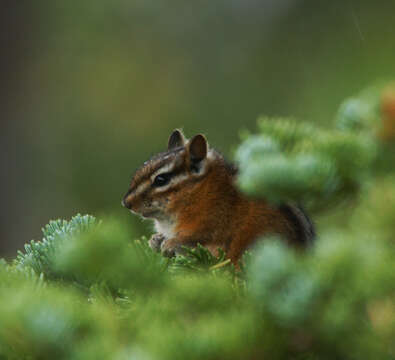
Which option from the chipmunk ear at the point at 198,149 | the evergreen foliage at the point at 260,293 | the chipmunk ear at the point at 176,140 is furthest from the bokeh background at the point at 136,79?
the evergreen foliage at the point at 260,293

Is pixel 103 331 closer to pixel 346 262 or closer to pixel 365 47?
pixel 346 262

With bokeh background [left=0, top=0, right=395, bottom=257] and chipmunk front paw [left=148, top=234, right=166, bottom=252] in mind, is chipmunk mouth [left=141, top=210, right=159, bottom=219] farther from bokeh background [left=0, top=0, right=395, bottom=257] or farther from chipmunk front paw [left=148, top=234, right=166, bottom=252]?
bokeh background [left=0, top=0, right=395, bottom=257]

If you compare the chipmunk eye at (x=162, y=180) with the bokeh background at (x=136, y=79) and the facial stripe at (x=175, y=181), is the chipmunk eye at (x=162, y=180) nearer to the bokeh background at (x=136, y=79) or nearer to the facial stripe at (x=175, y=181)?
the facial stripe at (x=175, y=181)

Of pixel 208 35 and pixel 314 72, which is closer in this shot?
pixel 314 72

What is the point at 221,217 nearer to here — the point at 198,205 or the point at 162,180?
the point at 198,205

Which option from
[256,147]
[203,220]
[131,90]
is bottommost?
[256,147]

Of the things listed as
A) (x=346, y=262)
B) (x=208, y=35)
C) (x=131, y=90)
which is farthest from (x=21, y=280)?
(x=208, y=35)
